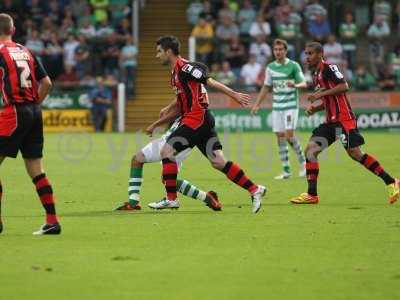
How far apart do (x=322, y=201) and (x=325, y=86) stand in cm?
155

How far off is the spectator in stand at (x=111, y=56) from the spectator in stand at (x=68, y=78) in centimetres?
96

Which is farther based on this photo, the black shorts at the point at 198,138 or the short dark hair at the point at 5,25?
the black shorts at the point at 198,138

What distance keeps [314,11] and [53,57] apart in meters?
8.24

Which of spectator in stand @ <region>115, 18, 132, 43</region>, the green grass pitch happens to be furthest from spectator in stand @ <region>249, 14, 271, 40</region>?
the green grass pitch

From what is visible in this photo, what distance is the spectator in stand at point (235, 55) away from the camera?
1318 inches

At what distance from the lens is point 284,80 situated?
19.4 m

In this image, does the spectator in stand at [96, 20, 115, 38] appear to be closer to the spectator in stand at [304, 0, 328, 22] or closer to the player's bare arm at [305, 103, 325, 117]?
the spectator in stand at [304, 0, 328, 22]

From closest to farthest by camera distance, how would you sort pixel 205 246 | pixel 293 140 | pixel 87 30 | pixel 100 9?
1. pixel 205 246
2. pixel 293 140
3. pixel 87 30
4. pixel 100 9

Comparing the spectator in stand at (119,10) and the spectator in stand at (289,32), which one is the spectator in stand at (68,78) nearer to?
the spectator in stand at (119,10)

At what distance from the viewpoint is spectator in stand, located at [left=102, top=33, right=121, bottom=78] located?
3375cm

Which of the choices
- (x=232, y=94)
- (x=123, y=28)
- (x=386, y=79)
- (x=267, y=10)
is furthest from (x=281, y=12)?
(x=232, y=94)

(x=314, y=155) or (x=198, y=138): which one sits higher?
(x=198, y=138)

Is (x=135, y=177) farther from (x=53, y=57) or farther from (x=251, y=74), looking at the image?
(x=53, y=57)

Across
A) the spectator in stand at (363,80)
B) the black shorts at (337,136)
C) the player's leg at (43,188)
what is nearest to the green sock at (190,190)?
the black shorts at (337,136)
